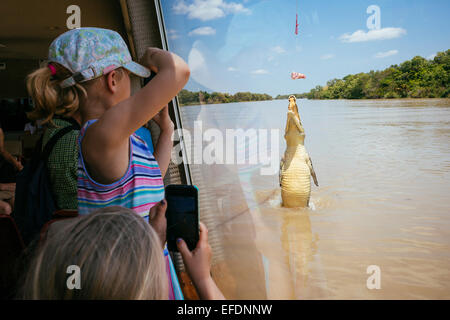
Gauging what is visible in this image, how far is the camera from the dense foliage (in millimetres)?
1585

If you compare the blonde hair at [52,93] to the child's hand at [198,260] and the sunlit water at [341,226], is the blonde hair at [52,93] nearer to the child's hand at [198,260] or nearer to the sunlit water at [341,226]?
the child's hand at [198,260]

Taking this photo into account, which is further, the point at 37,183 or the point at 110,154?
the point at 37,183

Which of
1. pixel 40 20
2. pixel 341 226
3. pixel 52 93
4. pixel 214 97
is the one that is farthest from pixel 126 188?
pixel 40 20

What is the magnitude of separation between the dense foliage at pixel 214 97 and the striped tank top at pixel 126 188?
960 millimetres

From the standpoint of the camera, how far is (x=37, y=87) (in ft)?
2.08

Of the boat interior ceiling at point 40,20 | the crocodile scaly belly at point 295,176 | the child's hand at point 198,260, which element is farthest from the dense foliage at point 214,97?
the crocodile scaly belly at point 295,176

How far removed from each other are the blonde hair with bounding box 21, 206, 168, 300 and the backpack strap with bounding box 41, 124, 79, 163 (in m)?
0.31

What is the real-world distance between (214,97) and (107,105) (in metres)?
1.11

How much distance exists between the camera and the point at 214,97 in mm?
1743

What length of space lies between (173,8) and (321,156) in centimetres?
674
